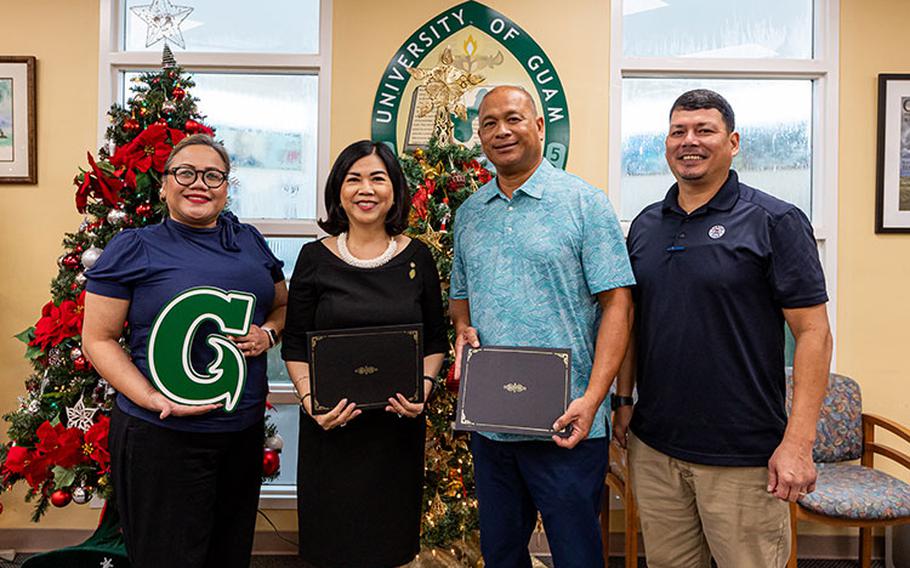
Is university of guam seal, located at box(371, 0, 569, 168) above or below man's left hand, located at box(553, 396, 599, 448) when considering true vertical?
above

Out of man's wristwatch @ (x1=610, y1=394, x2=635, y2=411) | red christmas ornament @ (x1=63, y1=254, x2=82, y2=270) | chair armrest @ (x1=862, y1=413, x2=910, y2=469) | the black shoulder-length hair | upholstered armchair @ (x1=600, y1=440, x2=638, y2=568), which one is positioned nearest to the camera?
the black shoulder-length hair

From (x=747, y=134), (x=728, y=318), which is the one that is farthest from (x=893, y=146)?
(x=728, y=318)

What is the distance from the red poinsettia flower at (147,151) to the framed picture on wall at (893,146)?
320 cm

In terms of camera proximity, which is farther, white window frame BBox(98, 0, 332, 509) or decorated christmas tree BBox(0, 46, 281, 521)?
white window frame BBox(98, 0, 332, 509)

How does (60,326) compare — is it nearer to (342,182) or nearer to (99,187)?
(99,187)

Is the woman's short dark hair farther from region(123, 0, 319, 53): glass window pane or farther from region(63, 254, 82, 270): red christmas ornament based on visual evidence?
region(123, 0, 319, 53): glass window pane

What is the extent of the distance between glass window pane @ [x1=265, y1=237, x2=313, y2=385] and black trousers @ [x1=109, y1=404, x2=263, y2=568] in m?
1.43

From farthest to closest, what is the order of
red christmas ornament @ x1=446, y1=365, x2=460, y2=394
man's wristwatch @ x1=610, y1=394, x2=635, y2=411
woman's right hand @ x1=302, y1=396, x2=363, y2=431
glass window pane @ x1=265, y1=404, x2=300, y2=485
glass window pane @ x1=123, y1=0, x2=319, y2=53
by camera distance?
glass window pane @ x1=265, y1=404, x2=300, y2=485 → glass window pane @ x1=123, y1=0, x2=319, y2=53 → red christmas ornament @ x1=446, y1=365, x2=460, y2=394 → man's wristwatch @ x1=610, y1=394, x2=635, y2=411 → woman's right hand @ x1=302, y1=396, x2=363, y2=431

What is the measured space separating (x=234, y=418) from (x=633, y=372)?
115cm

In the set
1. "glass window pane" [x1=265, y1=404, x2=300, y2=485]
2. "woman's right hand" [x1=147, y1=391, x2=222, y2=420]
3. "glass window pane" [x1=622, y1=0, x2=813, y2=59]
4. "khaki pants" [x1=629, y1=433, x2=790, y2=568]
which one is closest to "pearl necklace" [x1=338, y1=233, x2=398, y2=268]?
"woman's right hand" [x1=147, y1=391, x2=222, y2=420]

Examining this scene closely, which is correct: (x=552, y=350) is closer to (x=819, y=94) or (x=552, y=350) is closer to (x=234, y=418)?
(x=234, y=418)

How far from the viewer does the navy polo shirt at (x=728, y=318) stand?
150cm

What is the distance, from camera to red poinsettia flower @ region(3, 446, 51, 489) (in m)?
2.26

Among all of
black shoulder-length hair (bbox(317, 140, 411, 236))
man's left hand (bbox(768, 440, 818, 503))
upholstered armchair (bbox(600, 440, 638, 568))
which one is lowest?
upholstered armchair (bbox(600, 440, 638, 568))
